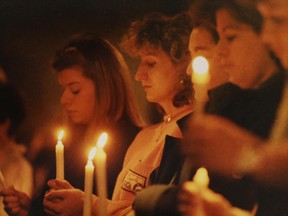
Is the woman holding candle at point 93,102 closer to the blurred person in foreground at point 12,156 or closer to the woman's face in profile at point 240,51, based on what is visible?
the blurred person in foreground at point 12,156

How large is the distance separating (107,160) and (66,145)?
17 centimetres

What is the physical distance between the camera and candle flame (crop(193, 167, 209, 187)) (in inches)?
56.0

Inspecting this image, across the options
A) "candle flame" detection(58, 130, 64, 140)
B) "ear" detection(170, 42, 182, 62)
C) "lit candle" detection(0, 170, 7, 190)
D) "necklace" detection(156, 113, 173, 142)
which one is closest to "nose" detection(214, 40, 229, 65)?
"ear" detection(170, 42, 182, 62)

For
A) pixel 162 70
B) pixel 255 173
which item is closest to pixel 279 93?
pixel 255 173

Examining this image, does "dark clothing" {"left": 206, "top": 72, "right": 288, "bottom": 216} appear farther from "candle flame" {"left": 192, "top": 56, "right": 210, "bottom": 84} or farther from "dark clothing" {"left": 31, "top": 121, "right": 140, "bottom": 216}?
"dark clothing" {"left": 31, "top": 121, "right": 140, "bottom": 216}

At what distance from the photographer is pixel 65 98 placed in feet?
5.57

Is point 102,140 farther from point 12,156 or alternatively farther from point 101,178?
point 12,156

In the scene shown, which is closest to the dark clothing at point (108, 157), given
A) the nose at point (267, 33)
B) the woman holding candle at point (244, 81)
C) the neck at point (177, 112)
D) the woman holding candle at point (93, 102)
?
the woman holding candle at point (93, 102)

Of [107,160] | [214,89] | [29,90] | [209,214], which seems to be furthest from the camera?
[29,90]

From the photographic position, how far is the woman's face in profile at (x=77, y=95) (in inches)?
66.2

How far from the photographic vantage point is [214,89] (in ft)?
4.93

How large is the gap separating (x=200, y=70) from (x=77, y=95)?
1.51 feet

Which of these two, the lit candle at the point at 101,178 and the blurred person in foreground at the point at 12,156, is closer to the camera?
the lit candle at the point at 101,178

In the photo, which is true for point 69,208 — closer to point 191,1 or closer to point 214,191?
point 214,191
